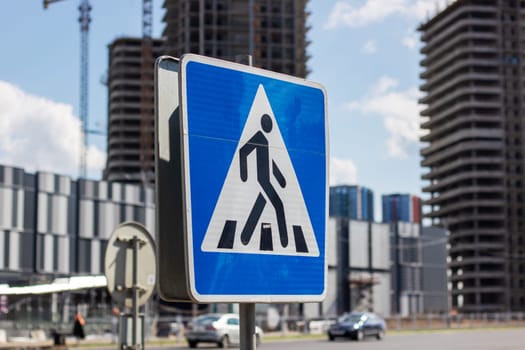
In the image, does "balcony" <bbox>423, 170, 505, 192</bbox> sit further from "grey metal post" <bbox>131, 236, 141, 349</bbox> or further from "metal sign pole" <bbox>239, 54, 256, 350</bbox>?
"metal sign pole" <bbox>239, 54, 256, 350</bbox>

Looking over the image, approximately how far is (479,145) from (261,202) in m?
145

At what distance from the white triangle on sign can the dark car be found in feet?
132

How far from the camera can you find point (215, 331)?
3759cm

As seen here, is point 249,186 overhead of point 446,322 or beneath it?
overhead

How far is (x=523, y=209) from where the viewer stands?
14612cm

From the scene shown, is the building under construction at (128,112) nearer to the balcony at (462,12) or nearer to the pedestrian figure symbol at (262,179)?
the balcony at (462,12)

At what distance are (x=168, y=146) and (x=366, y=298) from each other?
315ft

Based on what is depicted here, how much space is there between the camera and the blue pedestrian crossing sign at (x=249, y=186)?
3217 millimetres

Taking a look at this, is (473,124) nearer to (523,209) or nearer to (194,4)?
(523,209)

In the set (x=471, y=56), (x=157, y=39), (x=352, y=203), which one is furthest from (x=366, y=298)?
(x=157, y=39)

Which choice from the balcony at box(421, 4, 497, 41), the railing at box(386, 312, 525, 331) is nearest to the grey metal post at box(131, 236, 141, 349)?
the railing at box(386, 312, 525, 331)

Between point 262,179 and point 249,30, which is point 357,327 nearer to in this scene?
point 262,179

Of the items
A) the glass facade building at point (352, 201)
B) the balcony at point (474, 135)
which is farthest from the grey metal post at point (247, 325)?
the balcony at point (474, 135)

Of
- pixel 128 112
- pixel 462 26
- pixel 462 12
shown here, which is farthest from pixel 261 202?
pixel 128 112
